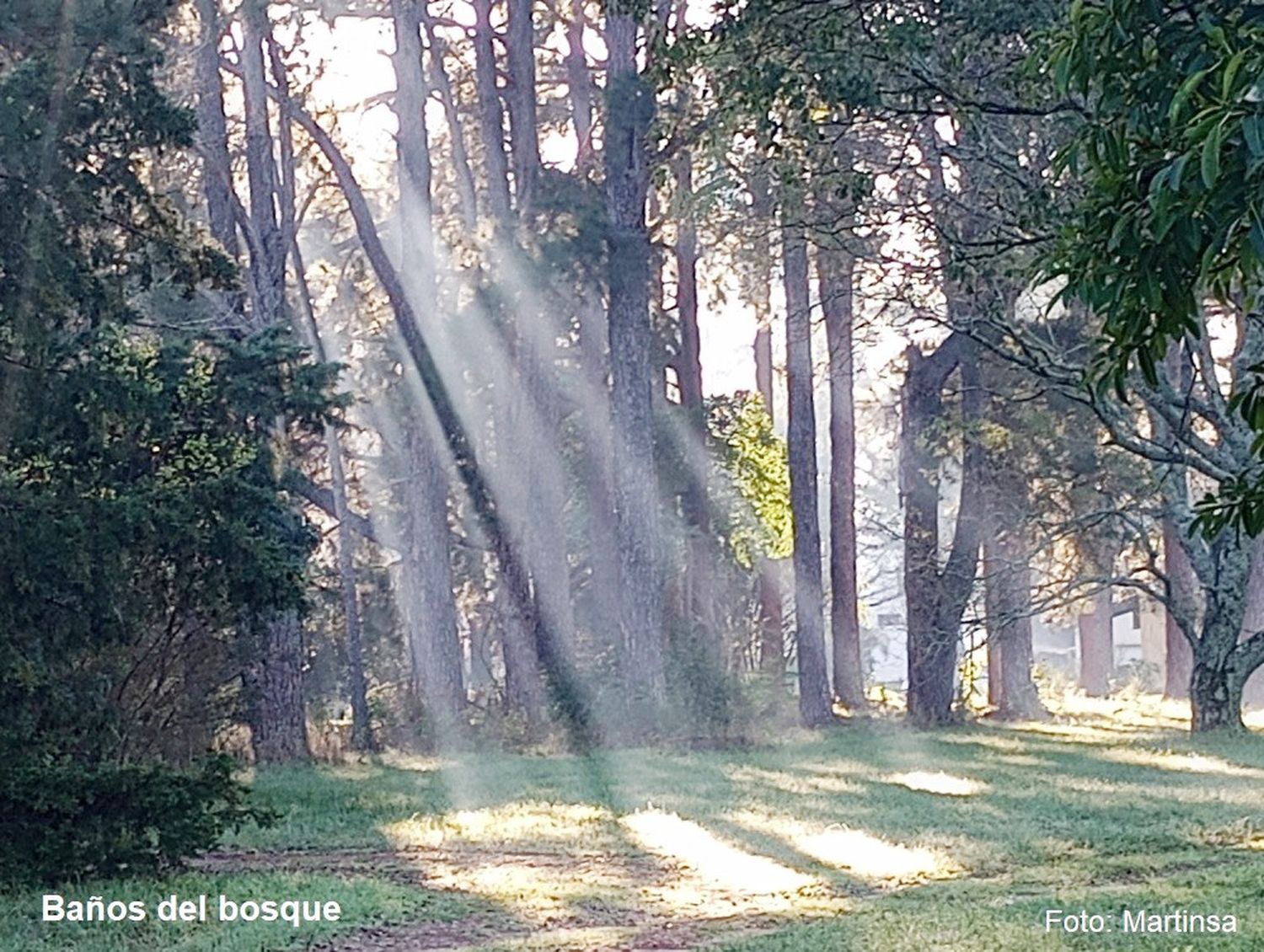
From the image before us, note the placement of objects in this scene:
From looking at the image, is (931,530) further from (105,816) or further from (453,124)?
(105,816)

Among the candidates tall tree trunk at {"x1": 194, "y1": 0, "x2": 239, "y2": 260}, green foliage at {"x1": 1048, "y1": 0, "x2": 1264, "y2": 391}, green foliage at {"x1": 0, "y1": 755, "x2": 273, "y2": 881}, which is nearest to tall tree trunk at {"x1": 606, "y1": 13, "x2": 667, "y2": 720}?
tall tree trunk at {"x1": 194, "y1": 0, "x2": 239, "y2": 260}

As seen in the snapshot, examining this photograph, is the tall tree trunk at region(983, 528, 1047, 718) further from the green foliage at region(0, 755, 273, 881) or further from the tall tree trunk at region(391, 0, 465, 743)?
the green foliage at region(0, 755, 273, 881)

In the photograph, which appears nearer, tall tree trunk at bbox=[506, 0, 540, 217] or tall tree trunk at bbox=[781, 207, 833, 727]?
tall tree trunk at bbox=[506, 0, 540, 217]

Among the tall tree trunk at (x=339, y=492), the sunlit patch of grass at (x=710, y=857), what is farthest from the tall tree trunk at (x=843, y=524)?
the sunlit patch of grass at (x=710, y=857)

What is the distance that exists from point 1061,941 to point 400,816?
9.13 meters

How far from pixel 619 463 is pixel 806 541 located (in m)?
4.62

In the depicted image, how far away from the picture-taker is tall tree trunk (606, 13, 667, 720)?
2583cm

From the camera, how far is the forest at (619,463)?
31.2 feet

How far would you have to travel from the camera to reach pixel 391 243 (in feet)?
98.8

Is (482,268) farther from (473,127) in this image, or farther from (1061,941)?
(1061,941)

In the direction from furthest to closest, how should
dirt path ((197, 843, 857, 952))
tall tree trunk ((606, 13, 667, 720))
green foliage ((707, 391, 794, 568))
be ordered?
1. green foliage ((707, 391, 794, 568))
2. tall tree trunk ((606, 13, 667, 720))
3. dirt path ((197, 843, 857, 952))

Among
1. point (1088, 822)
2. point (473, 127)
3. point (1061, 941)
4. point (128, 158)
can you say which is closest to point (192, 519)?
point (128, 158)

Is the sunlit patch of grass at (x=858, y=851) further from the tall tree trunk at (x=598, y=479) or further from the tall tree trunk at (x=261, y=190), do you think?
the tall tree trunk at (x=598, y=479)

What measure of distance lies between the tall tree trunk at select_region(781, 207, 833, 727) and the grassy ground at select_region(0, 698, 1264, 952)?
759cm
